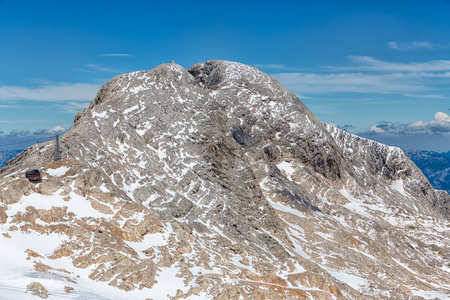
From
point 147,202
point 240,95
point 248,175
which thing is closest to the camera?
point 147,202

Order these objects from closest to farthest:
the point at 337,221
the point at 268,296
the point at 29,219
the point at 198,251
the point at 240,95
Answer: the point at 29,219 < the point at 268,296 < the point at 198,251 < the point at 337,221 < the point at 240,95

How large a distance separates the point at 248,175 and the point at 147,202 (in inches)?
1363

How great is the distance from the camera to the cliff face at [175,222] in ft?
197

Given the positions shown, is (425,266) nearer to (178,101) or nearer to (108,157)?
(178,101)

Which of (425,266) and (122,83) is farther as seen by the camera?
(425,266)

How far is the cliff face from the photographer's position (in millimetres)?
60188

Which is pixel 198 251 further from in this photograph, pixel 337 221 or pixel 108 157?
pixel 337 221

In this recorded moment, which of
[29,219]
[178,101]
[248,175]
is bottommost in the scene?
[29,219]

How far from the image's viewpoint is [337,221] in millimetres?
155750

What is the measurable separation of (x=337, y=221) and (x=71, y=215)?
11461 cm

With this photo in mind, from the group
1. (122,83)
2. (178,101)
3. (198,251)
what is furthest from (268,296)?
(122,83)

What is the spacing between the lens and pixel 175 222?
80.9 metres

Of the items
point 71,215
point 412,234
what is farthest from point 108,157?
point 412,234

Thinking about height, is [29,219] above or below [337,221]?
above
